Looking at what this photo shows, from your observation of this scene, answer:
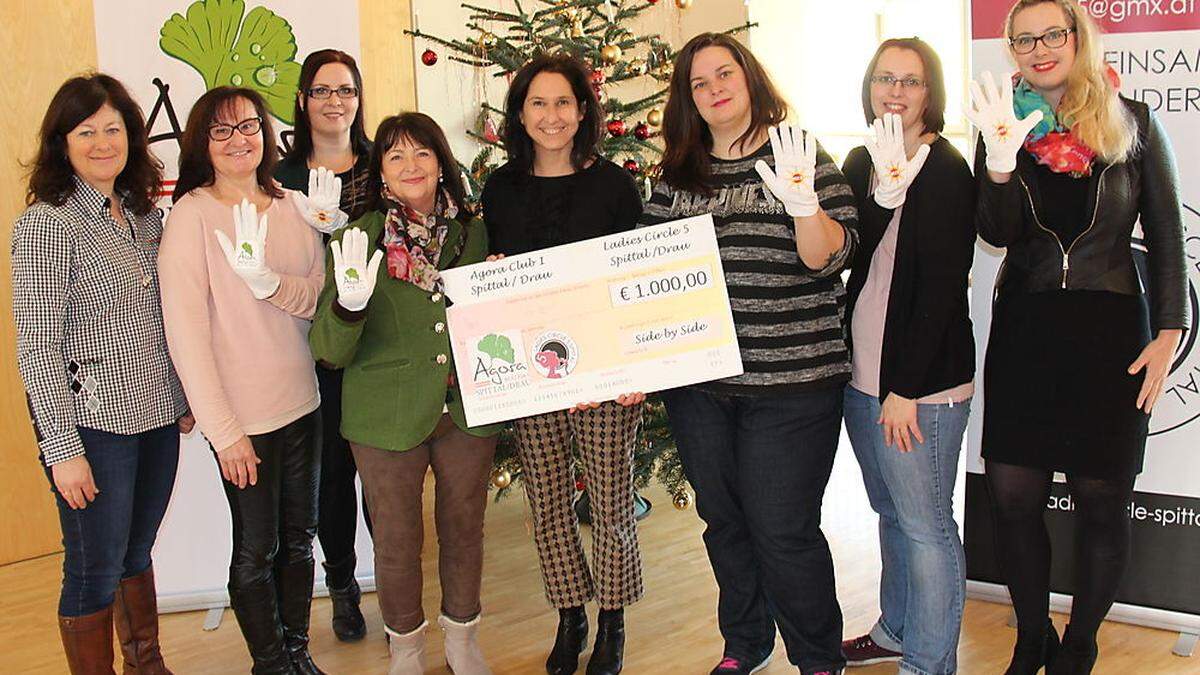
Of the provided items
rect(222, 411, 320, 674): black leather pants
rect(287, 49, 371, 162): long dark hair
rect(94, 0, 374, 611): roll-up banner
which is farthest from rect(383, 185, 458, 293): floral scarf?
rect(94, 0, 374, 611): roll-up banner

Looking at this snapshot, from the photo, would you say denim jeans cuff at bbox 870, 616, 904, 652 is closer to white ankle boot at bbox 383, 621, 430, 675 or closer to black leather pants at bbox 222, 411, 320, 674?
white ankle boot at bbox 383, 621, 430, 675

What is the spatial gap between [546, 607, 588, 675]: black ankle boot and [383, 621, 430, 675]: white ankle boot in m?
0.38

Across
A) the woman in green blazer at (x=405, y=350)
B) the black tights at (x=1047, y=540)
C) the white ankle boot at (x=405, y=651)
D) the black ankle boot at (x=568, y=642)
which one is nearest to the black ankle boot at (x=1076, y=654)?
the black tights at (x=1047, y=540)

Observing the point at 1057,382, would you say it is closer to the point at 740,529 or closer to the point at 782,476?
the point at 782,476

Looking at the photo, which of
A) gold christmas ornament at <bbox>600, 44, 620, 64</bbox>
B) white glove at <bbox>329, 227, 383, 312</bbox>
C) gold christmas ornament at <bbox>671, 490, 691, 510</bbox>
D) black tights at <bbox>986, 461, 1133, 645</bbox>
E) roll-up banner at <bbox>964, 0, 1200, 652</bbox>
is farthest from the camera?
gold christmas ornament at <bbox>671, 490, 691, 510</bbox>

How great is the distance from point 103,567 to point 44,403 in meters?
0.41

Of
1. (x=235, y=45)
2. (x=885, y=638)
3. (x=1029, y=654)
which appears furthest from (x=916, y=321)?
(x=235, y=45)

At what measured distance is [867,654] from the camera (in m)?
2.83

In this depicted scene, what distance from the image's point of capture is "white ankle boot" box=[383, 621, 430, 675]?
2.64 m

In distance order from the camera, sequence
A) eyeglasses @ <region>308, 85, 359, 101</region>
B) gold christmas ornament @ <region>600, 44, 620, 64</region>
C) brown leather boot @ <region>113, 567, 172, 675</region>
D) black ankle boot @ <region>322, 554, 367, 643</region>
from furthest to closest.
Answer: gold christmas ornament @ <region>600, 44, 620, 64</region>
black ankle boot @ <region>322, 554, 367, 643</region>
eyeglasses @ <region>308, 85, 359, 101</region>
brown leather boot @ <region>113, 567, 172, 675</region>

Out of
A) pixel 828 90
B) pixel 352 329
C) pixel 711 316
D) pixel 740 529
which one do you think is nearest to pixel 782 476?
pixel 740 529

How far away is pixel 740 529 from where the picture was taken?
2.55m

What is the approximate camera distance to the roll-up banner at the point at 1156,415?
278 centimetres

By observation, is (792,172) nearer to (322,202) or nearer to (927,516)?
(927,516)
